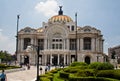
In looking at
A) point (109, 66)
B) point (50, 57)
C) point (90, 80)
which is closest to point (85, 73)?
point (109, 66)

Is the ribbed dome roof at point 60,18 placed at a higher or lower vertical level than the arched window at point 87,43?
higher

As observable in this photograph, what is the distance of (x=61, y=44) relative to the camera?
97812 mm

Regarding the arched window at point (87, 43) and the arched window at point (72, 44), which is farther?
the arched window at point (72, 44)

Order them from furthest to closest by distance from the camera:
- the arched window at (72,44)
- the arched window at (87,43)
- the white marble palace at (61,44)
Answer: the arched window at (72,44) → the arched window at (87,43) → the white marble palace at (61,44)

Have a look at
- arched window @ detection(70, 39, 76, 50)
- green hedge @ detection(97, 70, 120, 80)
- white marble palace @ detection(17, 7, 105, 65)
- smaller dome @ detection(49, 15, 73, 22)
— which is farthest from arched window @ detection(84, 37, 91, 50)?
green hedge @ detection(97, 70, 120, 80)

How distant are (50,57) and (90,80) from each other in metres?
68.3

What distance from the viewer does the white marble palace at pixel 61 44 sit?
94250mm

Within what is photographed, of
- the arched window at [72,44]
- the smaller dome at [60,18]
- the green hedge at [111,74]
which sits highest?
the smaller dome at [60,18]

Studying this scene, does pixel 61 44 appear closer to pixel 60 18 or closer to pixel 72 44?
pixel 72 44

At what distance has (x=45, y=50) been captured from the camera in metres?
94.4

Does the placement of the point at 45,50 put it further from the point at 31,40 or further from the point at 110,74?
the point at 110,74

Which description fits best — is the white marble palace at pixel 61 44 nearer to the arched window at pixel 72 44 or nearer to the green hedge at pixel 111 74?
the arched window at pixel 72 44

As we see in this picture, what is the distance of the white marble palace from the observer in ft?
309

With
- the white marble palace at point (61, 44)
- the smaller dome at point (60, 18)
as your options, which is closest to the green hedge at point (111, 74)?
the white marble palace at point (61, 44)
